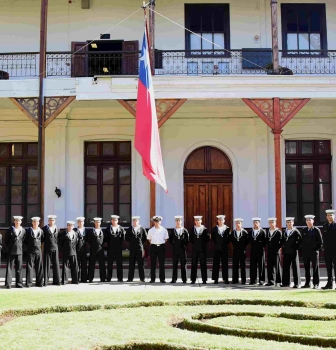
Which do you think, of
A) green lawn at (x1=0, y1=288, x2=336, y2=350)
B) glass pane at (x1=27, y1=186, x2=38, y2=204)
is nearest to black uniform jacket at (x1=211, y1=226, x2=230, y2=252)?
green lawn at (x1=0, y1=288, x2=336, y2=350)

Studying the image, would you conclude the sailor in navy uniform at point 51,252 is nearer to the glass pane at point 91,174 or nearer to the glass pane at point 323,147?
the glass pane at point 91,174

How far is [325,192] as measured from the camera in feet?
56.6

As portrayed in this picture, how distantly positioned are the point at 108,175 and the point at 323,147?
6308 mm

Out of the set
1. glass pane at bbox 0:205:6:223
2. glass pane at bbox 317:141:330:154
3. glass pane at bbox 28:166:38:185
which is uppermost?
glass pane at bbox 317:141:330:154

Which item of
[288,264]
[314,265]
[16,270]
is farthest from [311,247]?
[16,270]

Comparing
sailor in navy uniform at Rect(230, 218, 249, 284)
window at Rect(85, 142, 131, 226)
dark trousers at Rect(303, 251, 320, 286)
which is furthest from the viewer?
window at Rect(85, 142, 131, 226)

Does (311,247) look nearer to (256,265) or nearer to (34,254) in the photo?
(256,265)

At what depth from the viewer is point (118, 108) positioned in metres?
17.2

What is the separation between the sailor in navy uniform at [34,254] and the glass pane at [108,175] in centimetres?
510

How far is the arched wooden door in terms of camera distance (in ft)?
56.1

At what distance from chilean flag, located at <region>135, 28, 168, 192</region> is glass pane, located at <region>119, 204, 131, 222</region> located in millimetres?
5728

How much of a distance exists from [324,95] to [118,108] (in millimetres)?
5811

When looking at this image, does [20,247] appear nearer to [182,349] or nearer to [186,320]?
[186,320]

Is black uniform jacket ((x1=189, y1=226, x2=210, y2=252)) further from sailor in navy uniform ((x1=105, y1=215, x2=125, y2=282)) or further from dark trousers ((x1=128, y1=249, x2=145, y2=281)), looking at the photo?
sailor in navy uniform ((x1=105, y1=215, x2=125, y2=282))
